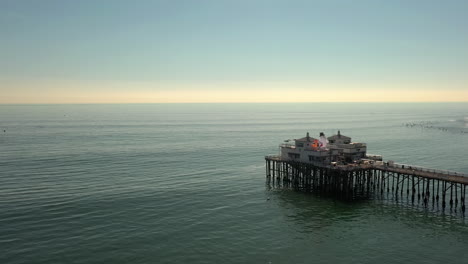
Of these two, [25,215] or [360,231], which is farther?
[25,215]

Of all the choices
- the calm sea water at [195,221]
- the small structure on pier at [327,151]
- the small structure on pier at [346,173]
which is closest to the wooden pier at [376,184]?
the small structure on pier at [346,173]

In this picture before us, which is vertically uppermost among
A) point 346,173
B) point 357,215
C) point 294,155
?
point 294,155

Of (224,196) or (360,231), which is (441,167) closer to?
(360,231)

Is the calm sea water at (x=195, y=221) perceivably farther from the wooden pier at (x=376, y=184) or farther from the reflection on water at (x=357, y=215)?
the wooden pier at (x=376, y=184)

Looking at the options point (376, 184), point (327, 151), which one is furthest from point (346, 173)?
point (376, 184)

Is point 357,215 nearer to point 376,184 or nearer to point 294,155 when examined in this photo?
point 376,184

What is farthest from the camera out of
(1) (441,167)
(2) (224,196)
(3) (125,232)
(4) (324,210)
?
(1) (441,167)

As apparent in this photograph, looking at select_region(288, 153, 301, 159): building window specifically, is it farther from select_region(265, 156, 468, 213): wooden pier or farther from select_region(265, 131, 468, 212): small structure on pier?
select_region(265, 156, 468, 213): wooden pier

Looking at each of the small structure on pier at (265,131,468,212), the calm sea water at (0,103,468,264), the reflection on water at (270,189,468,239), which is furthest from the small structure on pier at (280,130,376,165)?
the reflection on water at (270,189,468,239)

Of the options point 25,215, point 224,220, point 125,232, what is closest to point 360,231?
point 224,220
